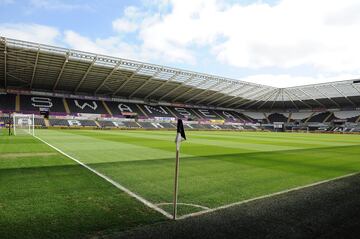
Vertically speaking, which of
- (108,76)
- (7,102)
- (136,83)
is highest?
(108,76)

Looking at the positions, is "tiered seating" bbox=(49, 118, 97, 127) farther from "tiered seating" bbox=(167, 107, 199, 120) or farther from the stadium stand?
"tiered seating" bbox=(167, 107, 199, 120)

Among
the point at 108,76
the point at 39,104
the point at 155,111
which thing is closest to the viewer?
the point at 108,76

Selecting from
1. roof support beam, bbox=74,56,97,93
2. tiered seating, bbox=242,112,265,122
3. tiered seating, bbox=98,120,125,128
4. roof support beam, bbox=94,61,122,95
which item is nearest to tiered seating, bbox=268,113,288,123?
tiered seating, bbox=242,112,265,122

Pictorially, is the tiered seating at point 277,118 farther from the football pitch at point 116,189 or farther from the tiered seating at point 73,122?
the football pitch at point 116,189

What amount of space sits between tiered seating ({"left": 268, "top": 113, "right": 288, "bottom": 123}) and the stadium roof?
14.3 feet

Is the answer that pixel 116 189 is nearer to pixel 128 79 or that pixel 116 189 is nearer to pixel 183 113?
pixel 128 79

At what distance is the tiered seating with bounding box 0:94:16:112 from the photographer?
185 feet

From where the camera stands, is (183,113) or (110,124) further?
(183,113)

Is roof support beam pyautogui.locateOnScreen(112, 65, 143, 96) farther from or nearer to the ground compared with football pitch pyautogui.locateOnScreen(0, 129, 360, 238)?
farther from the ground

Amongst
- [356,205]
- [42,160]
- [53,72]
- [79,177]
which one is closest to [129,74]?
[53,72]

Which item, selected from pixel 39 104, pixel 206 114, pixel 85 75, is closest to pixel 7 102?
pixel 39 104

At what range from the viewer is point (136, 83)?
63562 millimetres

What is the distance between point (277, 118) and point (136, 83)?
192 ft

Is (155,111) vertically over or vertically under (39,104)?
under
